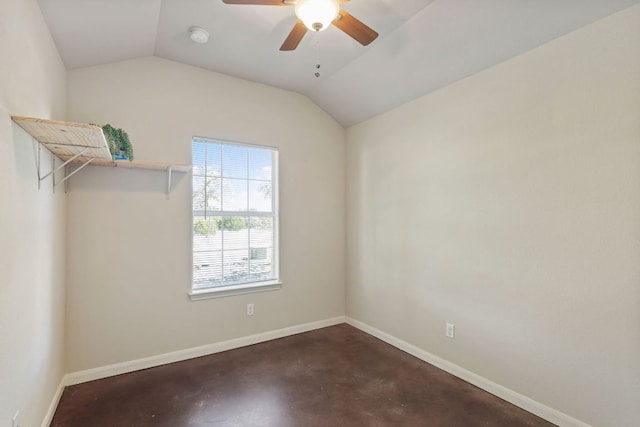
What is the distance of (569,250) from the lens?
6.68 feet

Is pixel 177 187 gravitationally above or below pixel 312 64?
below

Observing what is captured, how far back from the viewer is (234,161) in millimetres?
3373

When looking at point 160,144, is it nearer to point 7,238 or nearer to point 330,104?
point 7,238

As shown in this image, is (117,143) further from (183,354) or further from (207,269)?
(183,354)

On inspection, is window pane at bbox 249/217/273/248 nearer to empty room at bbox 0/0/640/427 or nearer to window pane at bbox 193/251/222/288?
empty room at bbox 0/0/640/427

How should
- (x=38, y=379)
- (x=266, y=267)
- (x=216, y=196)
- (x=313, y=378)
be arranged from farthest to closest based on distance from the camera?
(x=266, y=267) → (x=216, y=196) → (x=313, y=378) → (x=38, y=379)

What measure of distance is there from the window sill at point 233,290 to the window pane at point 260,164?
1.18 meters

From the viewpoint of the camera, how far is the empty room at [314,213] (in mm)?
1823

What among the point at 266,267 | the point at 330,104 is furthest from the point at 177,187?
the point at 330,104

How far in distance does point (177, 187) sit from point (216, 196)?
40 cm

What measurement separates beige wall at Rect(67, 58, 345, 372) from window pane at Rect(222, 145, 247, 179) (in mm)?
135

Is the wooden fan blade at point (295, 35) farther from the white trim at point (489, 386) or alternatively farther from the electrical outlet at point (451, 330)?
the white trim at point (489, 386)

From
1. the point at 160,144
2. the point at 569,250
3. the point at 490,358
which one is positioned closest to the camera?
the point at 569,250

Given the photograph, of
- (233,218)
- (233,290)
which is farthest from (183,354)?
(233,218)
